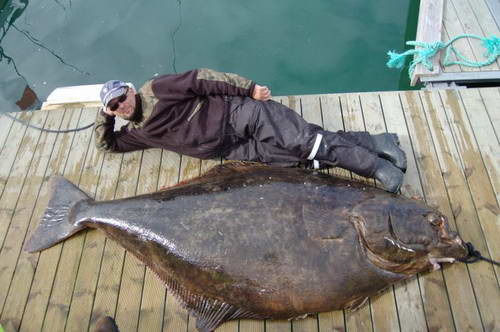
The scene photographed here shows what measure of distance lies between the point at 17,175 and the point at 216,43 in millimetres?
3784

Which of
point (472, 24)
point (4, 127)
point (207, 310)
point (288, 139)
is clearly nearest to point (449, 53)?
point (472, 24)

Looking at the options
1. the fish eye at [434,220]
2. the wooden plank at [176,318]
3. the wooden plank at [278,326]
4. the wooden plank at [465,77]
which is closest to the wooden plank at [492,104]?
the wooden plank at [465,77]

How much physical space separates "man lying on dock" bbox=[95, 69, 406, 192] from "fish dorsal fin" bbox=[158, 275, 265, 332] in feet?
4.03

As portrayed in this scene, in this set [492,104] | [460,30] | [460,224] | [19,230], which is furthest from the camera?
[460,30]

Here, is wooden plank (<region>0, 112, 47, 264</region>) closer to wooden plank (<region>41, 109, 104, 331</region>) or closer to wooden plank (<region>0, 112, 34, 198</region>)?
wooden plank (<region>0, 112, 34, 198</region>)

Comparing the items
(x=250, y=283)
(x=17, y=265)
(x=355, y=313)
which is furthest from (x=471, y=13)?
(x=17, y=265)

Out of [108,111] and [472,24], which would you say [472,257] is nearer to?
[108,111]

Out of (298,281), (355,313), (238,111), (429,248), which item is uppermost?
(238,111)

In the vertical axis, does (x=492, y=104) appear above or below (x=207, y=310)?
below

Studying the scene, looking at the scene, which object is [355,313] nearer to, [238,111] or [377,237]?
[377,237]

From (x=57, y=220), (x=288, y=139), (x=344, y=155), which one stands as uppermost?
(x=57, y=220)

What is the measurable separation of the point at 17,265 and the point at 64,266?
40 centimetres

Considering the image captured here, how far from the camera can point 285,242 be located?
2.56 metres

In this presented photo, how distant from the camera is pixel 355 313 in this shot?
2.85m
